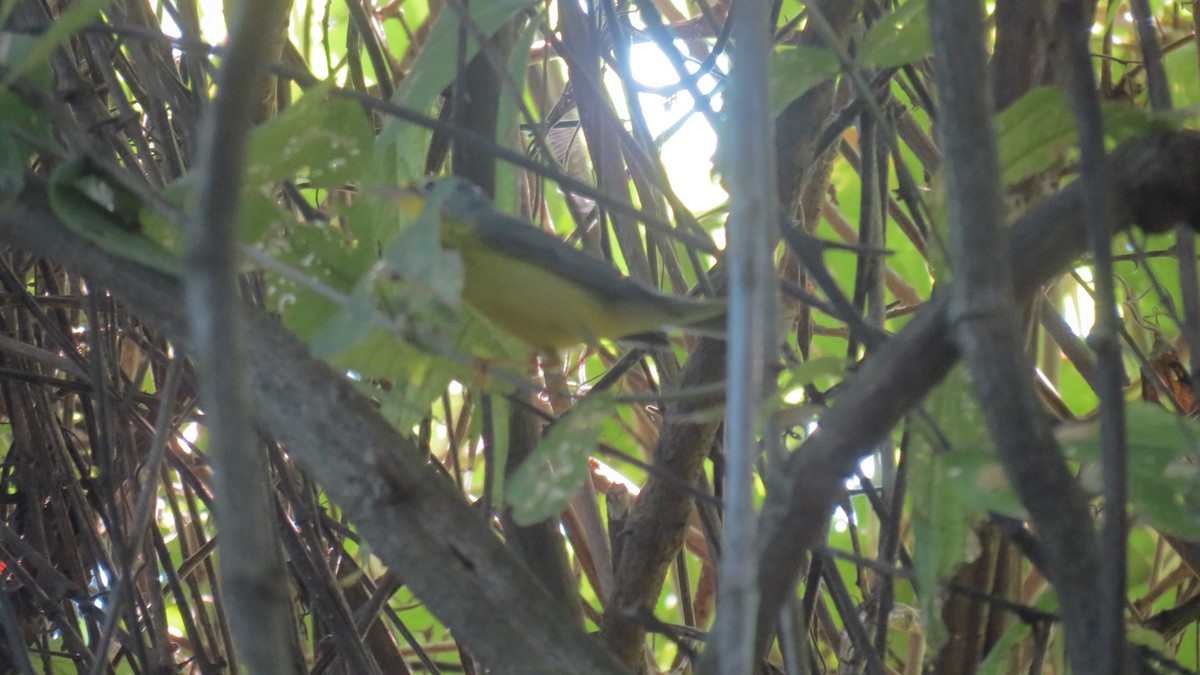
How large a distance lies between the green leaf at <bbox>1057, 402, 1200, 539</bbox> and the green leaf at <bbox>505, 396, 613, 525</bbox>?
1.10 feet

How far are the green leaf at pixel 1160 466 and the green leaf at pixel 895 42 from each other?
12.3 inches

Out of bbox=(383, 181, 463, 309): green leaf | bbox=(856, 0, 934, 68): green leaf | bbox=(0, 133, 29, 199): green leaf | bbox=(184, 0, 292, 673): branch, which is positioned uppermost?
bbox=(856, 0, 934, 68): green leaf

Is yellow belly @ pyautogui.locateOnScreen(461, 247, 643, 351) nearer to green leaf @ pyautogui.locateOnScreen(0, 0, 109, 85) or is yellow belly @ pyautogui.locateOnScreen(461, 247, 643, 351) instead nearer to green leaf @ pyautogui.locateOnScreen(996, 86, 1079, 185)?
green leaf @ pyautogui.locateOnScreen(996, 86, 1079, 185)

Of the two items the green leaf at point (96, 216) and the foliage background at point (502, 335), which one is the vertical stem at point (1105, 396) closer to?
the foliage background at point (502, 335)

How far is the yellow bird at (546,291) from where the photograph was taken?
1221mm

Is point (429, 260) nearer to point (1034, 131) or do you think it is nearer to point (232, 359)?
point (232, 359)

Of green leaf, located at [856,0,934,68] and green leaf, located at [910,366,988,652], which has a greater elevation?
green leaf, located at [856,0,934,68]

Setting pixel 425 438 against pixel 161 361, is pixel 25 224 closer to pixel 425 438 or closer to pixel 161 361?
pixel 425 438

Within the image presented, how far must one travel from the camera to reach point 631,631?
4.98 feet

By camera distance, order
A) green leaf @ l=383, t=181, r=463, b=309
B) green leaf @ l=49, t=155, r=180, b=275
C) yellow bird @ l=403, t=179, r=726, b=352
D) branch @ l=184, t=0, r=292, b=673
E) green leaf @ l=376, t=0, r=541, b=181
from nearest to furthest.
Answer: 1. branch @ l=184, t=0, r=292, b=673
2. green leaf @ l=383, t=181, r=463, b=309
3. green leaf @ l=49, t=155, r=180, b=275
4. green leaf @ l=376, t=0, r=541, b=181
5. yellow bird @ l=403, t=179, r=726, b=352

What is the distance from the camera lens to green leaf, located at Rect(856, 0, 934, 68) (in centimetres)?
89

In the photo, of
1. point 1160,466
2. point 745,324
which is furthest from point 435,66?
point 1160,466

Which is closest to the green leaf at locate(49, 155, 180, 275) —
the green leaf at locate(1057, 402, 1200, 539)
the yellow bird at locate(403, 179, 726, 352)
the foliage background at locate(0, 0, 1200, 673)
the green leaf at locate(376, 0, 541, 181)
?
the foliage background at locate(0, 0, 1200, 673)

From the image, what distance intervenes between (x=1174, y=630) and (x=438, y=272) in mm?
1171
